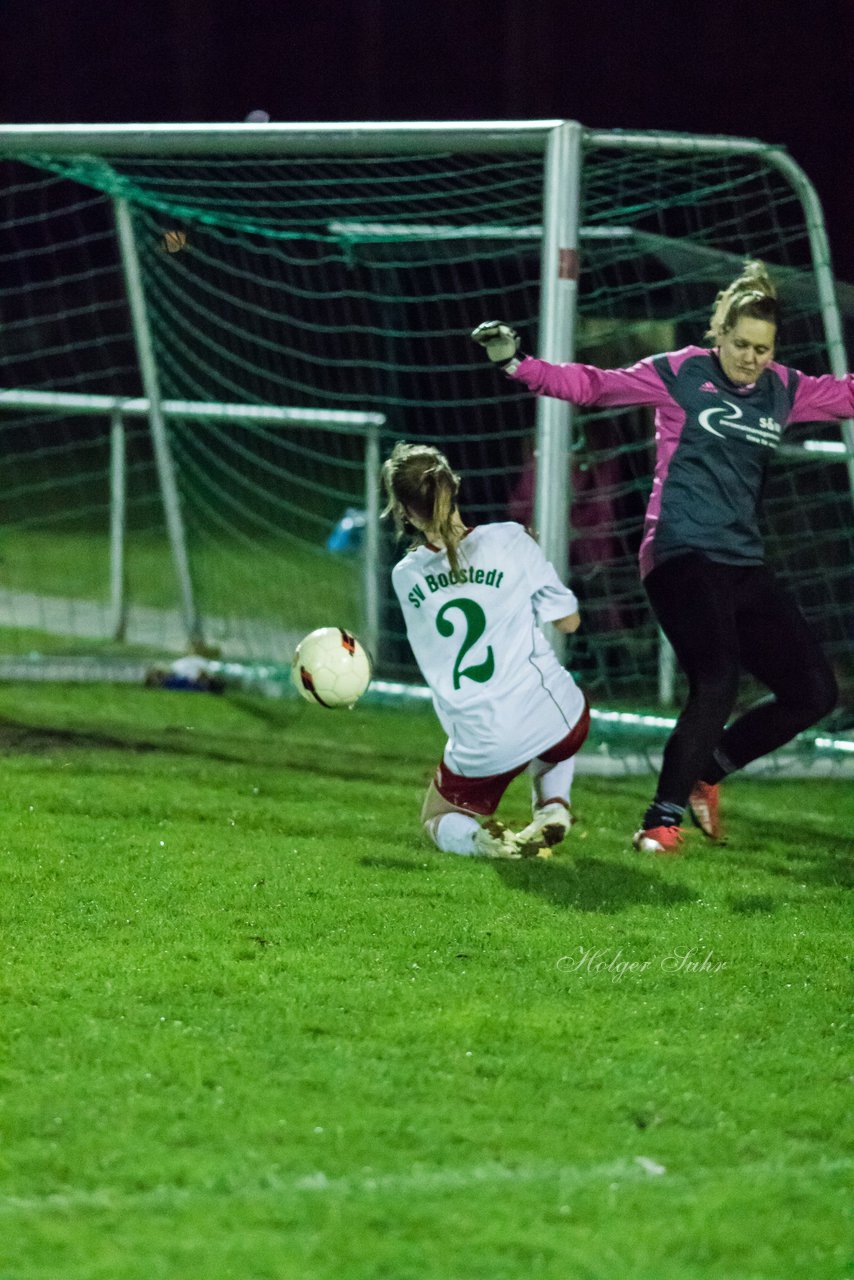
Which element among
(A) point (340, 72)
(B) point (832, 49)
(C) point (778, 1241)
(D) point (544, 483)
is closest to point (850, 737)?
(D) point (544, 483)

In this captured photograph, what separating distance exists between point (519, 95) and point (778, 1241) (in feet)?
43.3

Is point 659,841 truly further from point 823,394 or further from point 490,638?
point 823,394

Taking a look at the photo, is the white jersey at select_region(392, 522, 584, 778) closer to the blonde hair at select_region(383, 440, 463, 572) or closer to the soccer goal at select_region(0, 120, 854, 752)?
the blonde hair at select_region(383, 440, 463, 572)

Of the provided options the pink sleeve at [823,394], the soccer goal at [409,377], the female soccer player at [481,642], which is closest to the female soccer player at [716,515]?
the pink sleeve at [823,394]

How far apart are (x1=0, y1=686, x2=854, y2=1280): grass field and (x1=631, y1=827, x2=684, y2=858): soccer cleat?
0.05 m

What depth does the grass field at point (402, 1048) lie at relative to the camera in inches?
104

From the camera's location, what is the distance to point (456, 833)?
204 inches

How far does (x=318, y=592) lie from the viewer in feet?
31.6

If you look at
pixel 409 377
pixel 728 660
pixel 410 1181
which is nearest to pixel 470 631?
pixel 728 660

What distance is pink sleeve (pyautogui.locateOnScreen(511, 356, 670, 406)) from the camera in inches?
204

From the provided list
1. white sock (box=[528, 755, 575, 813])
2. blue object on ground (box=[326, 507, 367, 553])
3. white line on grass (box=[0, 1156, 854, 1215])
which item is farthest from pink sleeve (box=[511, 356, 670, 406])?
blue object on ground (box=[326, 507, 367, 553])

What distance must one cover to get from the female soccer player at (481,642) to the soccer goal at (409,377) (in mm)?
831

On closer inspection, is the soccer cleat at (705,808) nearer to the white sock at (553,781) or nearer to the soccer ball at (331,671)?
the white sock at (553,781)

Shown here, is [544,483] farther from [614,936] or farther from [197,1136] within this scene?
[197,1136]
